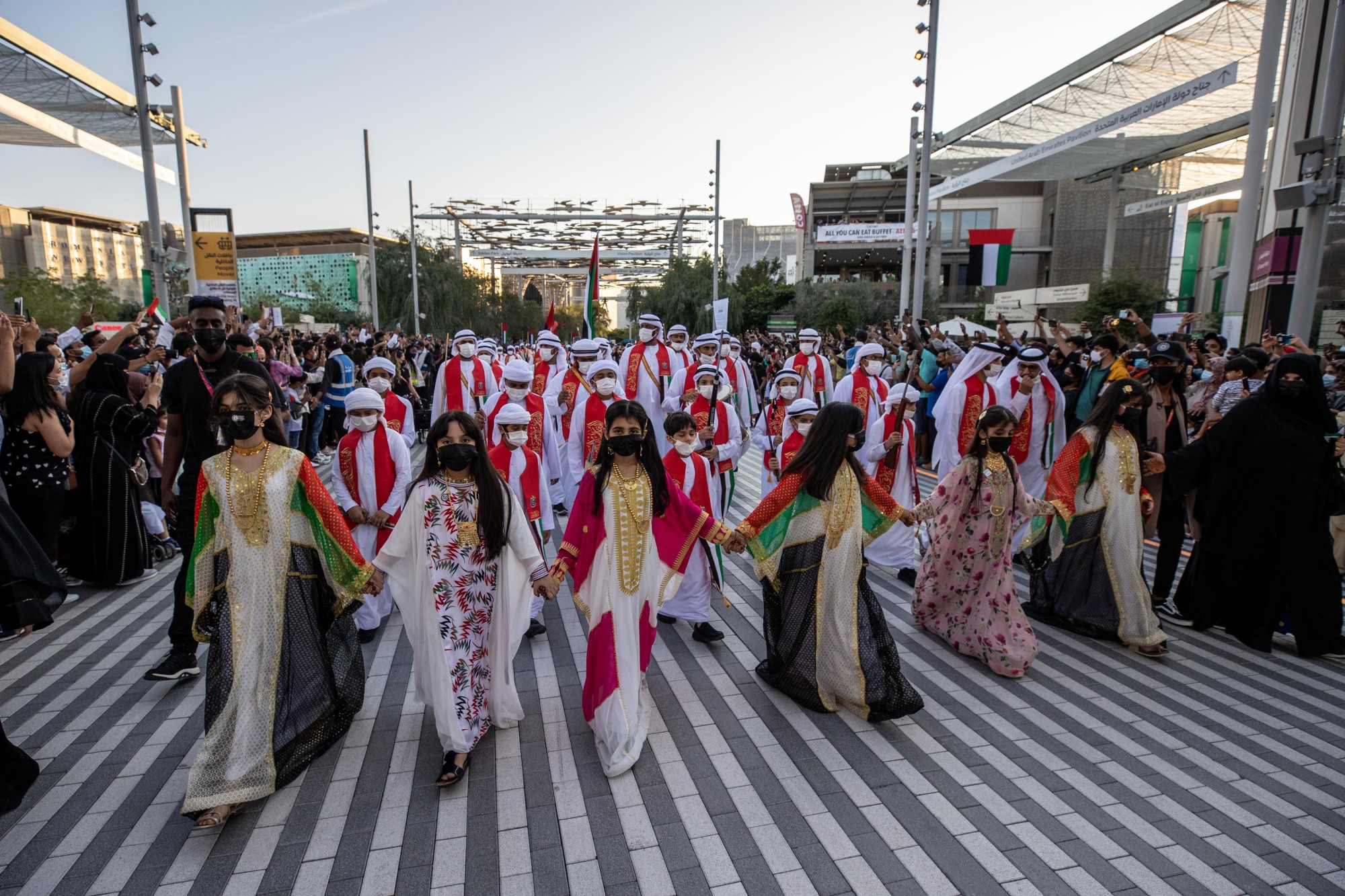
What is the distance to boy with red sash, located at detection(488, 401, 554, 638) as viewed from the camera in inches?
195

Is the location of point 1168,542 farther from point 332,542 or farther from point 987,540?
point 332,542

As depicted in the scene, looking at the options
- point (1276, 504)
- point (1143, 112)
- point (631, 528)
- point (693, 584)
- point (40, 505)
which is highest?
point (1143, 112)

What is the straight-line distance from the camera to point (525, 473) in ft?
16.5

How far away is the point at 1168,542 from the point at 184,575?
21.6ft

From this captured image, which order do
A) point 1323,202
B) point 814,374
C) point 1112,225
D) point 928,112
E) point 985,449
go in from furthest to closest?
1. point 1112,225
2. point 928,112
3. point 814,374
4. point 1323,202
5. point 985,449

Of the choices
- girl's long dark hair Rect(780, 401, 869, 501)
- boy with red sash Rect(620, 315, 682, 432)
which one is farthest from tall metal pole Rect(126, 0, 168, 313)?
girl's long dark hair Rect(780, 401, 869, 501)

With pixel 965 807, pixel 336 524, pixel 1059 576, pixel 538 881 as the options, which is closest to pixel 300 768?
pixel 336 524

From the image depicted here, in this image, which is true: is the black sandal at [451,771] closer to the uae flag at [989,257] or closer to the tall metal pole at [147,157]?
the tall metal pole at [147,157]

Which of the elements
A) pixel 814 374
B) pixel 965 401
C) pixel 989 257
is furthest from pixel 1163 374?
pixel 989 257

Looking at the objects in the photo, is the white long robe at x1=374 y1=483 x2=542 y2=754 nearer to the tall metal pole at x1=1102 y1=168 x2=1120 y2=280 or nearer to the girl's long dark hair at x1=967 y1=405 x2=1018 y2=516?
the girl's long dark hair at x1=967 y1=405 x2=1018 y2=516

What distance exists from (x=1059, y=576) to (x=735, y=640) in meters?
2.39

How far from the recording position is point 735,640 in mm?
5051

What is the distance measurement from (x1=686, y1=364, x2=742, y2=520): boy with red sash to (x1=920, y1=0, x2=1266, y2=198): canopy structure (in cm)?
2143

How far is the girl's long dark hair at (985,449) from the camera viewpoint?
174 inches
